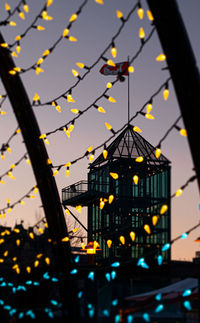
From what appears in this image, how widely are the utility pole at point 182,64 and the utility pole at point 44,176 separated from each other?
2.80 meters

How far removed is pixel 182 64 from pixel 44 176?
10.3 ft

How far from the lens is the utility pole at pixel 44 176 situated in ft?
23.3

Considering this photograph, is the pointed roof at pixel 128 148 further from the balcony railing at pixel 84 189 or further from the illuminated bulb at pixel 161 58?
the illuminated bulb at pixel 161 58

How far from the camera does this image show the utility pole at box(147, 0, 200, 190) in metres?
4.61

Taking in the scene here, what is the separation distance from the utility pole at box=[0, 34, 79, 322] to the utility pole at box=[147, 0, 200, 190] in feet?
9.19

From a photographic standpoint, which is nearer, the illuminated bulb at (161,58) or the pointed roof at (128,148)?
the illuminated bulb at (161,58)

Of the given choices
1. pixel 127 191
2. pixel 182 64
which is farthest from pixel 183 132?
pixel 127 191

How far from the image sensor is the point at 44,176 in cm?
729

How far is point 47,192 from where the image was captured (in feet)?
24.1

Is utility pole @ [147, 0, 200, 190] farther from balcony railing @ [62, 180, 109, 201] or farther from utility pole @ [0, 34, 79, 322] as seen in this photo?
balcony railing @ [62, 180, 109, 201]

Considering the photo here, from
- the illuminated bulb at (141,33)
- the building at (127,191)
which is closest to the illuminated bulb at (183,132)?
the illuminated bulb at (141,33)

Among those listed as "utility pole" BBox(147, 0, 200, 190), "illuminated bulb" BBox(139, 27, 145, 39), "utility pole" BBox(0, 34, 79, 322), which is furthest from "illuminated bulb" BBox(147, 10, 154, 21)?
"utility pole" BBox(0, 34, 79, 322)

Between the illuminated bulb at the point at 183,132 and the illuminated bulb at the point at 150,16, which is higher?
the illuminated bulb at the point at 150,16

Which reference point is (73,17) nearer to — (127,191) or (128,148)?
(128,148)
